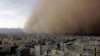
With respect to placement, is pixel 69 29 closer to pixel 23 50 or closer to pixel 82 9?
pixel 82 9

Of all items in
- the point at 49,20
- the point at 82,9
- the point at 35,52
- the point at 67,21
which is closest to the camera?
the point at 35,52

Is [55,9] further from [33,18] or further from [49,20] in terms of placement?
[33,18]

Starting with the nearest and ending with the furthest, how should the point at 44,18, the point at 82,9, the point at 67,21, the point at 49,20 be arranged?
the point at 82,9
the point at 67,21
the point at 49,20
the point at 44,18

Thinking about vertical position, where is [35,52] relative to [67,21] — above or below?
below

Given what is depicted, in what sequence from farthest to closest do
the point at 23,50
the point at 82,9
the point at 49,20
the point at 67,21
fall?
the point at 49,20, the point at 67,21, the point at 82,9, the point at 23,50

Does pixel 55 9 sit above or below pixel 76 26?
above

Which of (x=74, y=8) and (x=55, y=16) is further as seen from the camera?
(x=55, y=16)

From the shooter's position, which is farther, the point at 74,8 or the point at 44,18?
the point at 44,18

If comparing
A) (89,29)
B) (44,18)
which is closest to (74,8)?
(89,29)

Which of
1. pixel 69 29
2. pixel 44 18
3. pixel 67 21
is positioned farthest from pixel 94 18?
pixel 44 18
